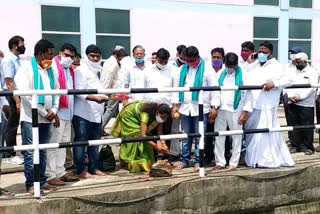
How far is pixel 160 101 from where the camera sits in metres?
6.04

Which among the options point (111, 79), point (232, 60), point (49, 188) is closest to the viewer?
point (49, 188)

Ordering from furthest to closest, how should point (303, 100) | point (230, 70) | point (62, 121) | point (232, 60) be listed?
point (303, 100) → point (230, 70) → point (232, 60) → point (62, 121)

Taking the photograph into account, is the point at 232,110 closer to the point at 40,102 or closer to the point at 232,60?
the point at 232,60

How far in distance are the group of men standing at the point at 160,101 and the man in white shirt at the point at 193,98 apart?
0.04ft

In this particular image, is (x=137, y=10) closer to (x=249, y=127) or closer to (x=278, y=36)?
(x=278, y=36)

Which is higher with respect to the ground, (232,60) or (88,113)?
(232,60)

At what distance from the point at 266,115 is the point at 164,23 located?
309 inches

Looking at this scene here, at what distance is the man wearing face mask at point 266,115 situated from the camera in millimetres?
5348

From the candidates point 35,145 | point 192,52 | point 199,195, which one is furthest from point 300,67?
point 35,145

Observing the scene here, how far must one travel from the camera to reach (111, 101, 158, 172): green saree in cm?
530

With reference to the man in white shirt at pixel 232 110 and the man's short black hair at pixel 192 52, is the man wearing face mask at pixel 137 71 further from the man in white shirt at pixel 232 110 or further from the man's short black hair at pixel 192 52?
the man in white shirt at pixel 232 110

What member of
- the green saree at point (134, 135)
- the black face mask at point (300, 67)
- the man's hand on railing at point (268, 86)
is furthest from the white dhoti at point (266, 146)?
the black face mask at point (300, 67)

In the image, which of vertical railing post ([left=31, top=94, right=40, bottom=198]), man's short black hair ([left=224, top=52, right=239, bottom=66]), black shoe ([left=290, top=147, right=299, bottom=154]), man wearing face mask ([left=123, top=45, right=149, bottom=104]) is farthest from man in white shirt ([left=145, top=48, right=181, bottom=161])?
vertical railing post ([left=31, top=94, right=40, bottom=198])

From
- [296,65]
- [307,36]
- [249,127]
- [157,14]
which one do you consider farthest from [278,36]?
[249,127]
